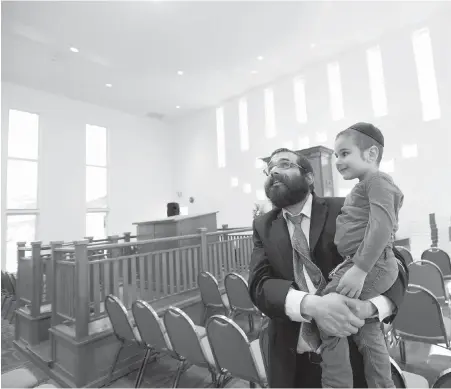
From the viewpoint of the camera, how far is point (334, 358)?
797 mm

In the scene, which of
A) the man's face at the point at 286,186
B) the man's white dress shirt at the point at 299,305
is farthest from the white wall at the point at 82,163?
the man's white dress shirt at the point at 299,305

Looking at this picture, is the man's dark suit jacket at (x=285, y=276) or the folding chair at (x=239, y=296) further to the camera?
the folding chair at (x=239, y=296)

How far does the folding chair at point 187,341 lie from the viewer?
5.95 feet

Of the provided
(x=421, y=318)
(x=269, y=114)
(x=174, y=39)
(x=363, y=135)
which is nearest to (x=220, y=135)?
(x=269, y=114)

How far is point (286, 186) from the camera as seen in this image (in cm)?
90

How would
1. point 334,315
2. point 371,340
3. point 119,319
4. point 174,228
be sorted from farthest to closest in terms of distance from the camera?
point 174,228 < point 119,319 < point 371,340 < point 334,315

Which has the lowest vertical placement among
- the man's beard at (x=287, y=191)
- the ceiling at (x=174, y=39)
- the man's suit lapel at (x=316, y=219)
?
the man's suit lapel at (x=316, y=219)

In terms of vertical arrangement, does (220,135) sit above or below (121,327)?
above

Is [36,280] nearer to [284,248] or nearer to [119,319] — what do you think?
[119,319]

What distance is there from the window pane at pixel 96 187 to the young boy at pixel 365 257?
943 cm

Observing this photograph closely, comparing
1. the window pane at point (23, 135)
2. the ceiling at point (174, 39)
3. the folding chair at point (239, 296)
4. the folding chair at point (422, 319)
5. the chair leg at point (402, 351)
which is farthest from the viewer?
the window pane at point (23, 135)

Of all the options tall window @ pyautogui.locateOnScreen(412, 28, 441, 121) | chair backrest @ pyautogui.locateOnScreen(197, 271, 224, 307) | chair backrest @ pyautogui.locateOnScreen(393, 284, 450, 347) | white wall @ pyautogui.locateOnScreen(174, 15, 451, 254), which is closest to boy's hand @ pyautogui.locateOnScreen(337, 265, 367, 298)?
chair backrest @ pyautogui.locateOnScreen(393, 284, 450, 347)

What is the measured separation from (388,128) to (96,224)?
351 inches

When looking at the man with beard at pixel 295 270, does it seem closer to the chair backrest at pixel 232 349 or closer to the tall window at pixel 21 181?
the chair backrest at pixel 232 349
